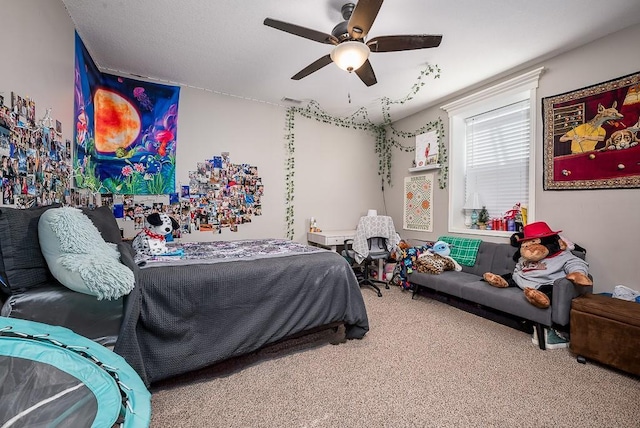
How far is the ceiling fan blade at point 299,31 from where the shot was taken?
1812 millimetres

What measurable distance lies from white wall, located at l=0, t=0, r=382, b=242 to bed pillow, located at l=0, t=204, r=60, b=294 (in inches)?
27.3

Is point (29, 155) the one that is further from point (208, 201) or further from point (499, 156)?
point (499, 156)

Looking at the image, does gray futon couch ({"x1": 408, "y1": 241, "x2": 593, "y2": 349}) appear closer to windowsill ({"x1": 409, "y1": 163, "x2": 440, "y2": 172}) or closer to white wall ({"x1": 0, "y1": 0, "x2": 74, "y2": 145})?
windowsill ({"x1": 409, "y1": 163, "x2": 440, "y2": 172})

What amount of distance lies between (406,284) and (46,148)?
12.1ft

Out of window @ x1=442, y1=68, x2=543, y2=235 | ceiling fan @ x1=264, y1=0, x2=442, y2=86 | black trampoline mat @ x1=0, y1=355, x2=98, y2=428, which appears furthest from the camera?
window @ x1=442, y1=68, x2=543, y2=235

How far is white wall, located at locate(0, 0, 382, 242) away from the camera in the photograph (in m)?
1.59

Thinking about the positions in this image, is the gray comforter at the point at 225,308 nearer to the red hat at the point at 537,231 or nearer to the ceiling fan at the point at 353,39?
the ceiling fan at the point at 353,39

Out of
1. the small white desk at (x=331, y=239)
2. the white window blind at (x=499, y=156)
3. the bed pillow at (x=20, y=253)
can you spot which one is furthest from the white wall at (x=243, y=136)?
the white window blind at (x=499, y=156)

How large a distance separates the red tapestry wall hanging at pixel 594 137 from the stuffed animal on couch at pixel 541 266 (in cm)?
59

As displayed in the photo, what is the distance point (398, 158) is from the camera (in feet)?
14.9

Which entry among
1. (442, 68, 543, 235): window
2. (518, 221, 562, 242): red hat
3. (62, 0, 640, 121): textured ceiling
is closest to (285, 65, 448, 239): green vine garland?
(442, 68, 543, 235): window

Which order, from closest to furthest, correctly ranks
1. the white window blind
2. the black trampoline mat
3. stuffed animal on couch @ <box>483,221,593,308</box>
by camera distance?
the black trampoline mat < stuffed animal on couch @ <box>483,221,593,308</box> < the white window blind

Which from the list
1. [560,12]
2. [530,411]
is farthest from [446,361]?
[560,12]

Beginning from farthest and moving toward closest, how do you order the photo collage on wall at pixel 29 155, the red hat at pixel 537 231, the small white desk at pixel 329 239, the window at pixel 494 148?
the small white desk at pixel 329 239 → the window at pixel 494 148 → the red hat at pixel 537 231 → the photo collage on wall at pixel 29 155
